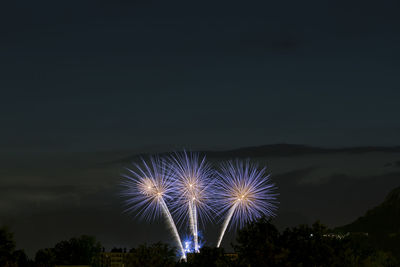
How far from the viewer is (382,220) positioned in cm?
15500

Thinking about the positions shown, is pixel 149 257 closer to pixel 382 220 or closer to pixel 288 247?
pixel 288 247

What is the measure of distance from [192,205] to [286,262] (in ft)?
106

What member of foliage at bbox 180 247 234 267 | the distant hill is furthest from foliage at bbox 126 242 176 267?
the distant hill

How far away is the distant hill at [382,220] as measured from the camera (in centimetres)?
14750

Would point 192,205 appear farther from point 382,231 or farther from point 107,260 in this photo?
point 382,231

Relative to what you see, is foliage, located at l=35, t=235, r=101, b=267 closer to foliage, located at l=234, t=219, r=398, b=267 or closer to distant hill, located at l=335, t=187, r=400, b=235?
foliage, located at l=234, t=219, r=398, b=267

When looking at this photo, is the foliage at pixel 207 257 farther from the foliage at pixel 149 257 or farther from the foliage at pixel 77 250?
the foliage at pixel 77 250

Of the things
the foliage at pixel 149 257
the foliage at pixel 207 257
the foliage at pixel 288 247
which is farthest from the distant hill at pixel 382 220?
the foliage at pixel 288 247

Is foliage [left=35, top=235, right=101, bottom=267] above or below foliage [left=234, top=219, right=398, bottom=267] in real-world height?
above

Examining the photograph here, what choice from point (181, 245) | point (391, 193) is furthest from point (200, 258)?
point (391, 193)

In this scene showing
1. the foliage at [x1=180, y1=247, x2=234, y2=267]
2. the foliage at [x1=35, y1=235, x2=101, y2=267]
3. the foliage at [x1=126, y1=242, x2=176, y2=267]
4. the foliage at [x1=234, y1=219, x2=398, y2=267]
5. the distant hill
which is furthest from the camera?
the distant hill

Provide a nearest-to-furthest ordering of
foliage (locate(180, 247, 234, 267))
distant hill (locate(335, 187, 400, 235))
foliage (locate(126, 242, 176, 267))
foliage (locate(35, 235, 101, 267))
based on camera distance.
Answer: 1. foliage (locate(126, 242, 176, 267))
2. foliage (locate(180, 247, 234, 267))
3. foliage (locate(35, 235, 101, 267))
4. distant hill (locate(335, 187, 400, 235))

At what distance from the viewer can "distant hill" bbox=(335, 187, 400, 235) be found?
148m

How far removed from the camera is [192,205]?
63.6 m
